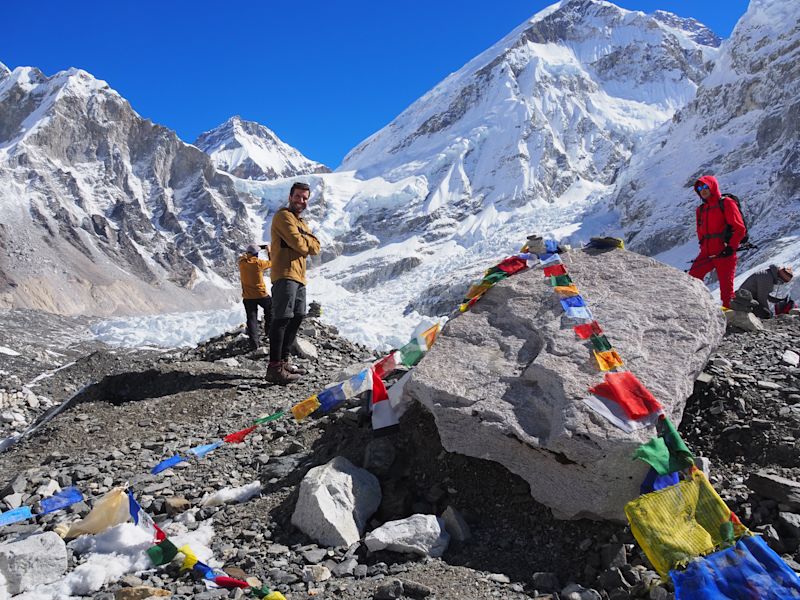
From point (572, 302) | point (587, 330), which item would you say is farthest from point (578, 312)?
point (587, 330)

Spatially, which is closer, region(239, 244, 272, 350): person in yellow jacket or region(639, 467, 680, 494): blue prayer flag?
region(639, 467, 680, 494): blue prayer flag

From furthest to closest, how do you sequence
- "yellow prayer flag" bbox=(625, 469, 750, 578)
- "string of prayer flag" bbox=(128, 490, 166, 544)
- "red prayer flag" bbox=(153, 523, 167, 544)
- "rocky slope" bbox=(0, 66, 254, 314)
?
"rocky slope" bbox=(0, 66, 254, 314)
"string of prayer flag" bbox=(128, 490, 166, 544)
"red prayer flag" bbox=(153, 523, 167, 544)
"yellow prayer flag" bbox=(625, 469, 750, 578)

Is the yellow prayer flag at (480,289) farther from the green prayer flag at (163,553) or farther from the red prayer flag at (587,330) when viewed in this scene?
the green prayer flag at (163,553)

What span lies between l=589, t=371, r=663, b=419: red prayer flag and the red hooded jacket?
544cm

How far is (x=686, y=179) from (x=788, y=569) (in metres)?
124

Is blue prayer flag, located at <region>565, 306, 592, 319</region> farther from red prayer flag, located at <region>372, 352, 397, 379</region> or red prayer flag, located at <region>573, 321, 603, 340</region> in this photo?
red prayer flag, located at <region>372, 352, 397, 379</region>

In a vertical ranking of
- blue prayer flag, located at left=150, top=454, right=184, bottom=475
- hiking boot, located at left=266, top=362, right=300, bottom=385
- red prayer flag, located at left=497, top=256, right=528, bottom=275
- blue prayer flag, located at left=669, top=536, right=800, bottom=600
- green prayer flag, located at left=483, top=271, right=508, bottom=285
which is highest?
red prayer flag, located at left=497, top=256, right=528, bottom=275

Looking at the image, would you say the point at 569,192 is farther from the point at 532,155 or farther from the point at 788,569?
the point at 788,569

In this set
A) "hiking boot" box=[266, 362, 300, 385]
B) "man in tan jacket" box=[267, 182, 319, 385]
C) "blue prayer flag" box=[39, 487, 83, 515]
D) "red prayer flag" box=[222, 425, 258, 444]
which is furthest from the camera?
"hiking boot" box=[266, 362, 300, 385]

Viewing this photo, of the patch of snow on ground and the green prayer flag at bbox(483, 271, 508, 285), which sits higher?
the green prayer flag at bbox(483, 271, 508, 285)

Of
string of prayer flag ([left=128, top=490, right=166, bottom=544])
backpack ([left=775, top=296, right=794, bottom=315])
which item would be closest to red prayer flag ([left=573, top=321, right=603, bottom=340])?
string of prayer flag ([left=128, top=490, right=166, bottom=544])

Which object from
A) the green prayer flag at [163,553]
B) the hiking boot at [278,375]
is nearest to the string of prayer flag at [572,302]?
the green prayer flag at [163,553]

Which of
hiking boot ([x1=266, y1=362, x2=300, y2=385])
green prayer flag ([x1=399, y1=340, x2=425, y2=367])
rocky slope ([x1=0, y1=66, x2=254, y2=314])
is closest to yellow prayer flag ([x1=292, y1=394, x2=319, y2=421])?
green prayer flag ([x1=399, y1=340, x2=425, y2=367])

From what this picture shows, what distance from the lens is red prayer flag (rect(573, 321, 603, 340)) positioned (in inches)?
164
